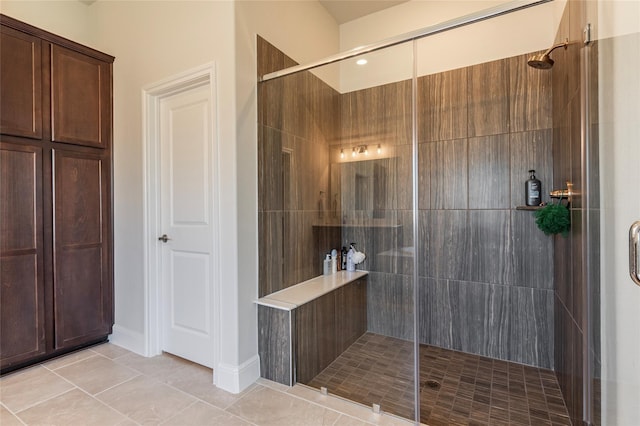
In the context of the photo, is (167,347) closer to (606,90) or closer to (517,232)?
(517,232)

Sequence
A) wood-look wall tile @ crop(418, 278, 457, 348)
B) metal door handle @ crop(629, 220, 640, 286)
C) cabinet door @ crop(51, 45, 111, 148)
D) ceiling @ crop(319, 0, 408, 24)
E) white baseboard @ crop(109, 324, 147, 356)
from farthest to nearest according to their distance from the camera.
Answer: ceiling @ crop(319, 0, 408, 24)
wood-look wall tile @ crop(418, 278, 457, 348)
white baseboard @ crop(109, 324, 147, 356)
cabinet door @ crop(51, 45, 111, 148)
metal door handle @ crop(629, 220, 640, 286)

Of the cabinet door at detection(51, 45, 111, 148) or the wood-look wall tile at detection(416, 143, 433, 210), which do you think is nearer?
the cabinet door at detection(51, 45, 111, 148)

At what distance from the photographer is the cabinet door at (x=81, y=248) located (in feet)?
7.90

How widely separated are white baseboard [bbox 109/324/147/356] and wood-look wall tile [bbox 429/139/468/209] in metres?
2.70

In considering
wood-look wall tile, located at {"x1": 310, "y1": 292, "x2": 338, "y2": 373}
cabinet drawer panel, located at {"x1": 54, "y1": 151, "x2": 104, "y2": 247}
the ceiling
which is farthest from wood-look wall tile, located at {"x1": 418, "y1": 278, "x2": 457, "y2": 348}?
cabinet drawer panel, located at {"x1": 54, "y1": 151, "x2": 104, "y2": 247}

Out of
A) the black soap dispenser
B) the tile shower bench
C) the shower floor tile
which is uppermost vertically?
the black soap dispenser

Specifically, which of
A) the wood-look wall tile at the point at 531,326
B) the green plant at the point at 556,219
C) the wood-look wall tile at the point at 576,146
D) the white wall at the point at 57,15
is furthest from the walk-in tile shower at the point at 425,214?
the white wall at the point at 57,15

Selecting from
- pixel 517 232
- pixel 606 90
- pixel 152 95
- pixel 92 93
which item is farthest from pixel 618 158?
pixel 92 93

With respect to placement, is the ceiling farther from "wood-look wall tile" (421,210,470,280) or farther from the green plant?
the green plant

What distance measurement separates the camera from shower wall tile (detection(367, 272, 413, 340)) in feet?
6.94

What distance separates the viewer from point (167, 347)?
2486 mm

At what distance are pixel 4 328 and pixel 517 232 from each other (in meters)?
3.78

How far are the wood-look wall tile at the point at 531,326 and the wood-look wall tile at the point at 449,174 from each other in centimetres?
82

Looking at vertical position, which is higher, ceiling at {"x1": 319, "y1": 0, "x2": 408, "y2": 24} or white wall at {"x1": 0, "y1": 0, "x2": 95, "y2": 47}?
ceiling at {"x1": 319, "y1": 0, "x2": 408, "y2": 24}
